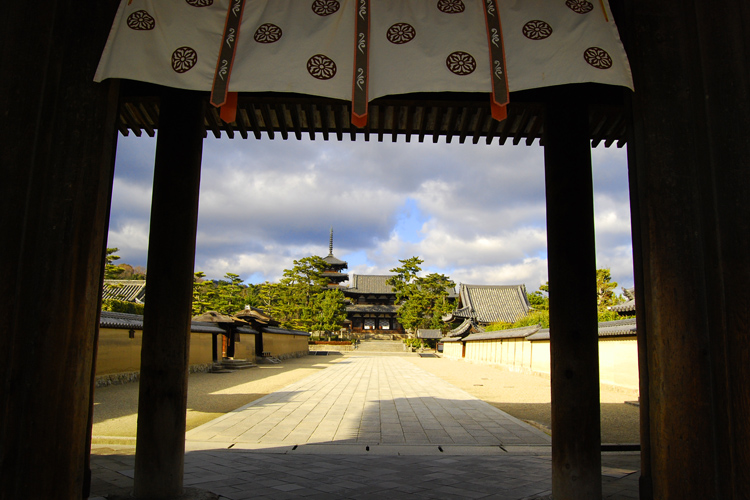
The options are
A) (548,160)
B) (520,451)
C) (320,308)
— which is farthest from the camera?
(320,308)

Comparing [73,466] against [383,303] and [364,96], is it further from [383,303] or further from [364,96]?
[383,303]

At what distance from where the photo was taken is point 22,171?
8.62ft

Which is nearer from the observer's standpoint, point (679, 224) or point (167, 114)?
point (679, 224)

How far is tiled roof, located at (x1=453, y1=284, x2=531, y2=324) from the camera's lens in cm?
4806

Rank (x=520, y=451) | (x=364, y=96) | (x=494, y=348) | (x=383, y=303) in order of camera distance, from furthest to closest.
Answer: (x=383, y=303) → (x=494, y=348) → (x=520, y=451) → (x=364, y=96)

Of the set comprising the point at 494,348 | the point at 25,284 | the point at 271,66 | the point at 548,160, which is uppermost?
the point at 271,66

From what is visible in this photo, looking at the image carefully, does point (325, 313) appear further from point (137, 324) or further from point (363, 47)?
point (363, 47)

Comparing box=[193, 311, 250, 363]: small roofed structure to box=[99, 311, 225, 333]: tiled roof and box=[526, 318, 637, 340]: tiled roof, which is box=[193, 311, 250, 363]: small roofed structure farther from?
box=[526, 318, 637, 340]: tiled roof

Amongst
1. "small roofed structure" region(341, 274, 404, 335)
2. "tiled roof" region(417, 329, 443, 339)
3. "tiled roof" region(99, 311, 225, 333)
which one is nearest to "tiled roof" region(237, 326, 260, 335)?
"tiled roof" region(99, 311, 225, 333)

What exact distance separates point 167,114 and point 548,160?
3.14 metres

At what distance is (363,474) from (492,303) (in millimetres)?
47545

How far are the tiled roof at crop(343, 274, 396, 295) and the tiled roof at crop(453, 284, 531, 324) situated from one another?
10.8 metres

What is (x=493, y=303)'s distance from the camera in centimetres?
5025

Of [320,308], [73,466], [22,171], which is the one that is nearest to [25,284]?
[22,171]
